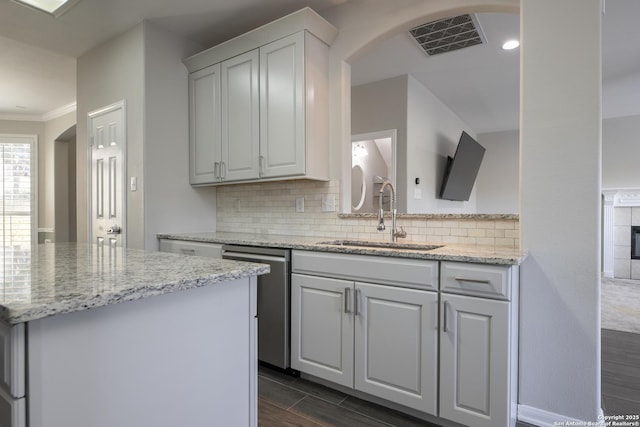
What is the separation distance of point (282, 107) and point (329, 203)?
82 cm

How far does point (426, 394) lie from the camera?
1771 mm

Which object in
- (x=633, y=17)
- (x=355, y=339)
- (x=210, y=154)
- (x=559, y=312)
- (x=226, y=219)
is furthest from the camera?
(x=226, y=219)

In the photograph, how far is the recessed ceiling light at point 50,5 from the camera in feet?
8.57

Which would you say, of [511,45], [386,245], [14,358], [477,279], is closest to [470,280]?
[477,279]

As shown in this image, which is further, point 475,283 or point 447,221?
point 447,221

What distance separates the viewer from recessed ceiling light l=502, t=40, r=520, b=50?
336 cm

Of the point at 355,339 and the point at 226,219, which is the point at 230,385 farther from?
the point at 226,219

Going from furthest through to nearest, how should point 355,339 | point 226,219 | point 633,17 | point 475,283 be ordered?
point 226,219 → point 633,17 → point 355,339 → point 475,283

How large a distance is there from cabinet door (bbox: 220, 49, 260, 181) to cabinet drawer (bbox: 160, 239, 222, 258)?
62cm

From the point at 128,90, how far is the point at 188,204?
3.65 ft

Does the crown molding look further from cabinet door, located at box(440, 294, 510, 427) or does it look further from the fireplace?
the fireplace

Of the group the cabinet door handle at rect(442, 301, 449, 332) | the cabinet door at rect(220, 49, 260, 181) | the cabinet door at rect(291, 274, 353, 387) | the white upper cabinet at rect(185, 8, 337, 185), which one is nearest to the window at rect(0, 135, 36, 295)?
the white upper cabinet at rect(185, 8, 337, 185)

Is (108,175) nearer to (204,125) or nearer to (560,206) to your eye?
(204,125)

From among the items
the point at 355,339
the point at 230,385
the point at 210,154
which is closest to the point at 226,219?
the point at 210,154
